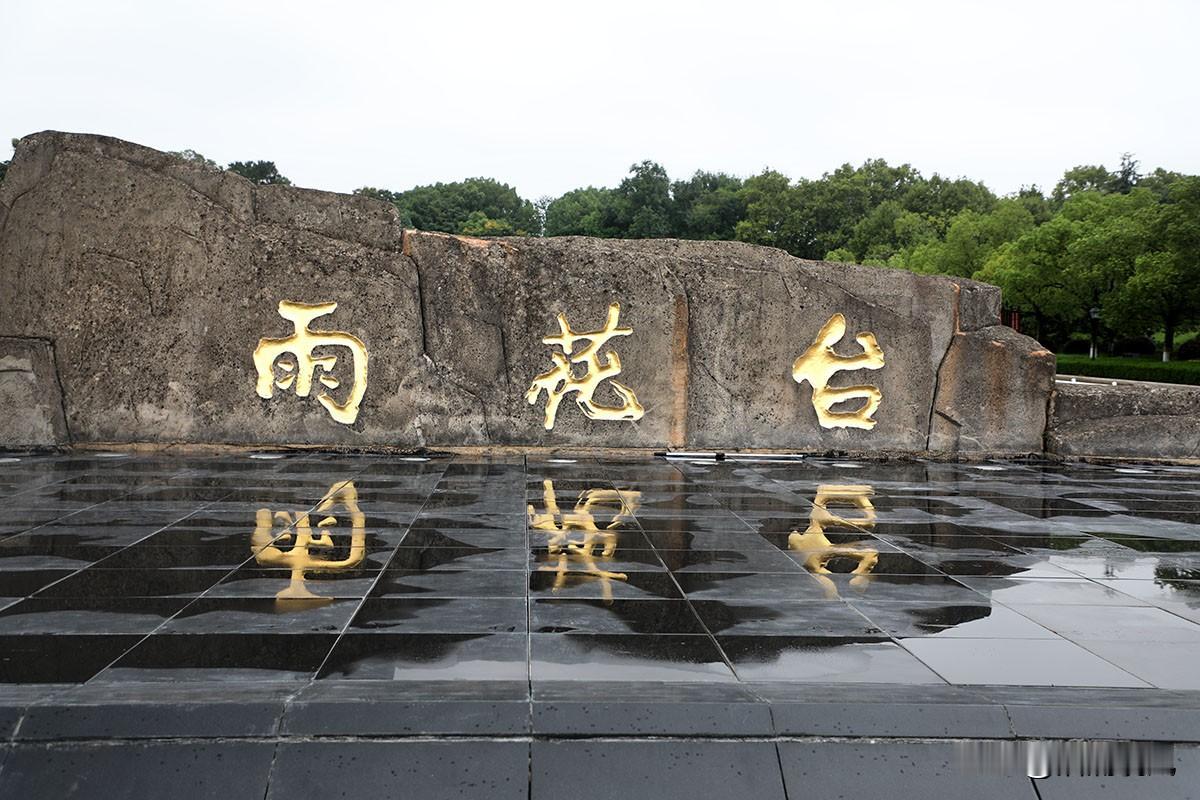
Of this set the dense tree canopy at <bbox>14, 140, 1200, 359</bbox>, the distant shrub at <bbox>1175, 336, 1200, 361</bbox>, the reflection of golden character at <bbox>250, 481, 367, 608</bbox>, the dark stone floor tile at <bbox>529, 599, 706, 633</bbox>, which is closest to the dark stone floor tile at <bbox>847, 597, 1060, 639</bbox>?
the dark stone floor tile at <bbox>529, 599, 706, 633</bbox>

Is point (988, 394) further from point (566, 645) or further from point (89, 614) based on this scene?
point (89, 614)

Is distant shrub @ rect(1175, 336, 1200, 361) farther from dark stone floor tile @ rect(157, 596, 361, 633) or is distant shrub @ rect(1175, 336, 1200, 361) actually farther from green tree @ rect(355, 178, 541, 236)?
dark stone floor tile @ rect(157, 596, 361, 633)

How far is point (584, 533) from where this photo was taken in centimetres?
554

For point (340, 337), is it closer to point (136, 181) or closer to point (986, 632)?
point (136, 181)

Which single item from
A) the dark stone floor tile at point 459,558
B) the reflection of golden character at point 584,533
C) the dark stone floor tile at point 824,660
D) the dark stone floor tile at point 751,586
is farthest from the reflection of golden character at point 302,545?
the dark stone floor tile at point 824,660

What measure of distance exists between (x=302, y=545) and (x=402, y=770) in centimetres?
247

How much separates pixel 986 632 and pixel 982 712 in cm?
86

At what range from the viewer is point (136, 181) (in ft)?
28.4

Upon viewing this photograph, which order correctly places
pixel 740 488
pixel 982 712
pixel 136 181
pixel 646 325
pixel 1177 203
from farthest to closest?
pixel 1177 203, pixel 646 325, pixel 136 181, pixel 740 488, pixel 982 712

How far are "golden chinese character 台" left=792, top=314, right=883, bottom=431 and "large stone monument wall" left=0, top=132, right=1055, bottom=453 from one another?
0.02 m

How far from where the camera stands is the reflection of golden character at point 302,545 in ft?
13.6

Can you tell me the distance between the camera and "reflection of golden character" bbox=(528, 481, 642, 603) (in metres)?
4.57

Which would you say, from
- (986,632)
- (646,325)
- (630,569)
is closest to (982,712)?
(986,632)

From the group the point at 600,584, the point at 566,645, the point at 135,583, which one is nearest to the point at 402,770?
the point at 566,645
